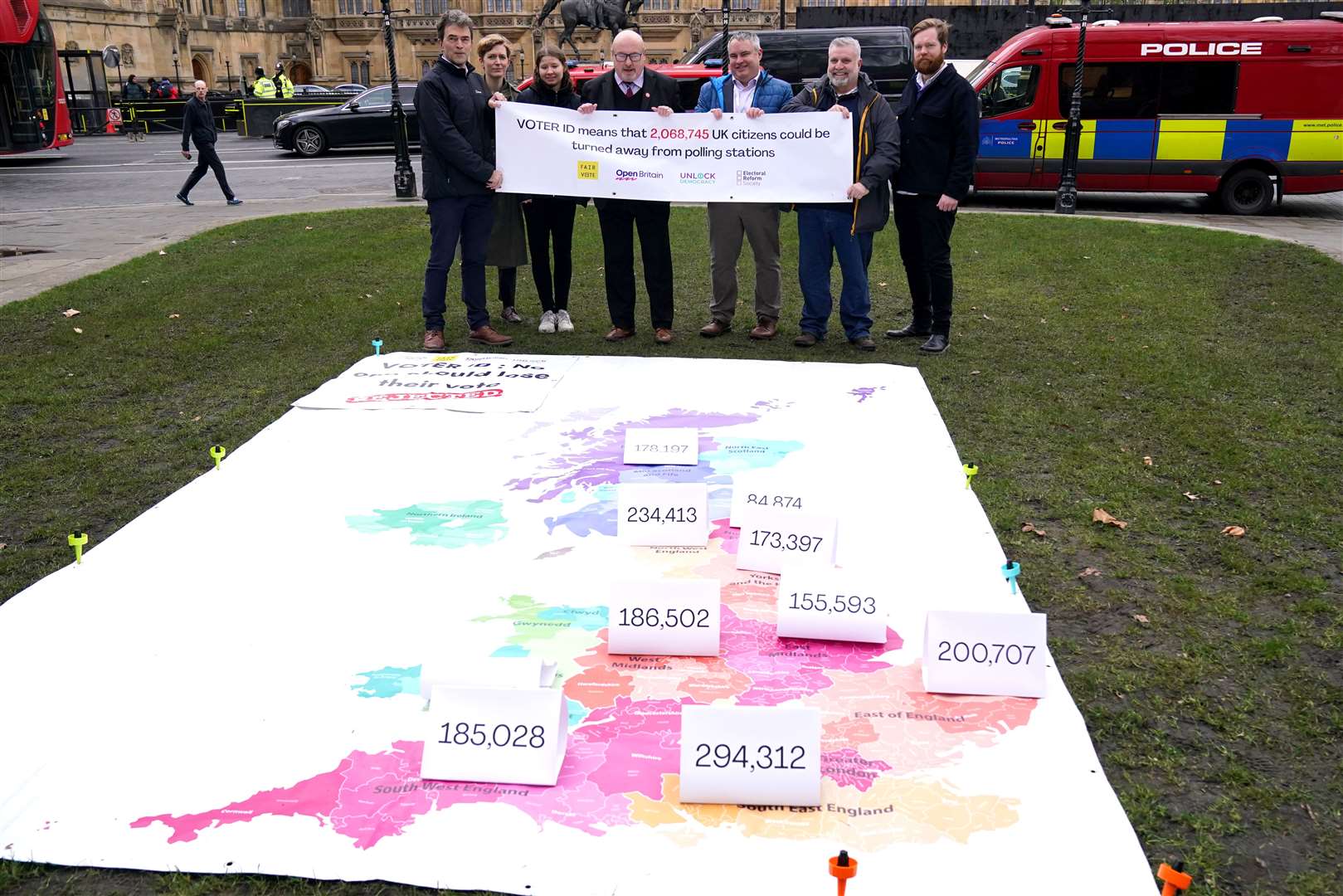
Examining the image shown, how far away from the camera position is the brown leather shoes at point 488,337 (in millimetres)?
7770

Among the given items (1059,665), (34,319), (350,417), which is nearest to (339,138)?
(34,319)

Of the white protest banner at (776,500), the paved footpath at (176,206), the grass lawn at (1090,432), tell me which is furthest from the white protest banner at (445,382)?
the paved footpath at (176,206)

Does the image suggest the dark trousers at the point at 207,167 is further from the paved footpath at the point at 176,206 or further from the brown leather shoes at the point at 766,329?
the brown leather shoes at the point at 766,329

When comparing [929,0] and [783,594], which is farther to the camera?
[929,0]

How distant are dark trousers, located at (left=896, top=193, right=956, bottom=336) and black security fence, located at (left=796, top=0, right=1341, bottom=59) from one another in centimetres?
2770

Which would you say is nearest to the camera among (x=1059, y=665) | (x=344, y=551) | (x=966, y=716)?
(x=966, y=716)

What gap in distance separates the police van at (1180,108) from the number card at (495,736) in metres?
13.1

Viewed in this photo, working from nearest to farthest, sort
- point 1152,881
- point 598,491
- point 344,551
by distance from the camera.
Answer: point 1152,881 → point 344,551 → point 598,491

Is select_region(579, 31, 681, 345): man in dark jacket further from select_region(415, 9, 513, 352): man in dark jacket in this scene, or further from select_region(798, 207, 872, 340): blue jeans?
select_region(798, 207, 872, 340): blue jeans

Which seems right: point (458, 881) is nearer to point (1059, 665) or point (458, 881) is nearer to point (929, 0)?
point (1059, 665)

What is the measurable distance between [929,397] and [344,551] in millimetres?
3472

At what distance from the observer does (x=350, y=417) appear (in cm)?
607

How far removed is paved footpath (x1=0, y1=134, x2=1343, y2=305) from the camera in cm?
1230

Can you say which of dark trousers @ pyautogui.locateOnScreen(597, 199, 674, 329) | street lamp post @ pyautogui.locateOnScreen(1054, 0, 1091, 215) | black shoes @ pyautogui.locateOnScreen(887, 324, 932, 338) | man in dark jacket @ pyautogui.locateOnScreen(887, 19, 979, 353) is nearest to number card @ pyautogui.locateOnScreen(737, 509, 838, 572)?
man in dark jacket @ pyautogui.locateOnScreen(887, 19, 979, 353)
